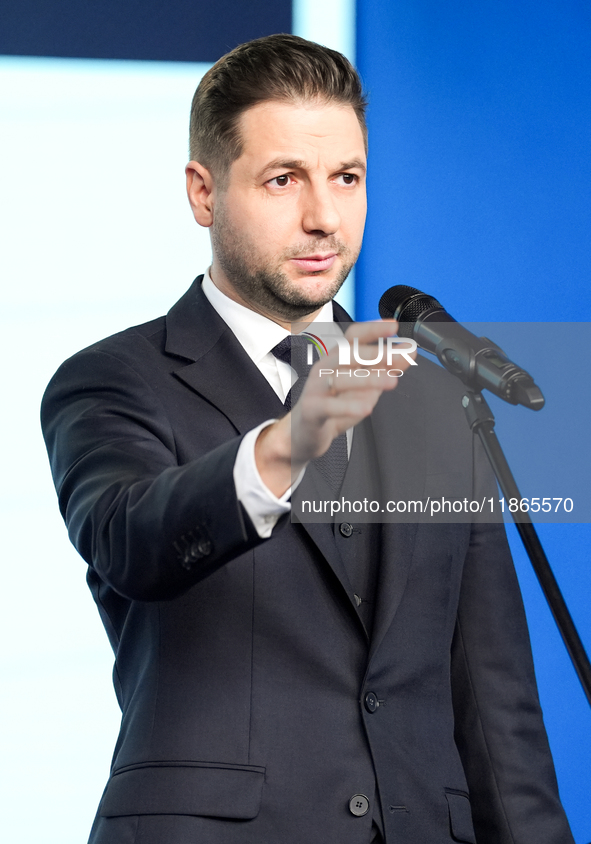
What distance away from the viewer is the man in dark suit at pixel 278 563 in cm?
111

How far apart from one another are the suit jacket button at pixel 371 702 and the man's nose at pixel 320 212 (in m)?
0.65

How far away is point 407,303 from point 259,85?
0.51 metres

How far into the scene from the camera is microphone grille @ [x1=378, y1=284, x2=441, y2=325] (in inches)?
46.3

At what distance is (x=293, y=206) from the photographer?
1414 millimetres

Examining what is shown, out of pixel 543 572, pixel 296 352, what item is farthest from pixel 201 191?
Result: pixel 543 572

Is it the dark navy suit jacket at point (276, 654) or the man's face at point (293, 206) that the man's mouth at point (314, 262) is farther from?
the dark navy suit jacket at point (276, 654)

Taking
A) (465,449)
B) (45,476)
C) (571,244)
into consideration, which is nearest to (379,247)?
(571,244)

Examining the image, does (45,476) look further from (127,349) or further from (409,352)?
(409,352)

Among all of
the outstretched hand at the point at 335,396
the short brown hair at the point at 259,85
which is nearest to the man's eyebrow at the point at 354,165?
the short brown hair at the point at 259,85

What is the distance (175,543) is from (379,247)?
194 centimetres

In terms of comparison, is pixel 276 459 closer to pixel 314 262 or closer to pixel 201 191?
pixel 314 262

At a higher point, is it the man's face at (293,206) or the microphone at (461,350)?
the man's face at (293,206)

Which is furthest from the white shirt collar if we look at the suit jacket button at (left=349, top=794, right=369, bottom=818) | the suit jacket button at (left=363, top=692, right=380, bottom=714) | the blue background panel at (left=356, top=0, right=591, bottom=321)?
the blue background panel at (left=356, top=0, right=591, bottom=321)

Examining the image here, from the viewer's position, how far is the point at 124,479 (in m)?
1.08
